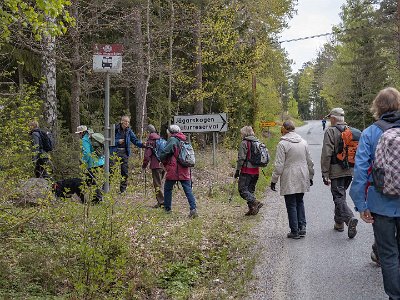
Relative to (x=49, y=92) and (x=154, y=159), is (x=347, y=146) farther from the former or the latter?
(x=49, y=92)

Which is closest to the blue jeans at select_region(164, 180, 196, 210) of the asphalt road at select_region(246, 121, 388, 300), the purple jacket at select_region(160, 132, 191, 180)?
the purple jacket at select_region(160, 132, 191, 180)

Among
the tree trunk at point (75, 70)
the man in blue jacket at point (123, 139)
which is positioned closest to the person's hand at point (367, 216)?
the man in blue jacket at point (123, 139)

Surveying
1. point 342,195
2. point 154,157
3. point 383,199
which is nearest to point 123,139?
point 154,157

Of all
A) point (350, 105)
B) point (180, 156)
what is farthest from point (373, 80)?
point (180, 156)

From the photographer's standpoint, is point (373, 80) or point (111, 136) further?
point (373, 80)

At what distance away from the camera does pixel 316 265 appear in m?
6.27

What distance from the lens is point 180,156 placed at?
360 inches

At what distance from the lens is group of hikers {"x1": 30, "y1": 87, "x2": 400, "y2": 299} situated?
4.35 metres

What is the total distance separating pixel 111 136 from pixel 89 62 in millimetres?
4682

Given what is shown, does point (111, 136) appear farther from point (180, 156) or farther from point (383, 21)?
point (383, 21)

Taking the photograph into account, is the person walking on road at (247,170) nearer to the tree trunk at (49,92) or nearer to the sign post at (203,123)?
the sign post at (203,123)

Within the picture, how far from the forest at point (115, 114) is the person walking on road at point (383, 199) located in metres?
1.77

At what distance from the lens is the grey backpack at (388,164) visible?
4.23 meters

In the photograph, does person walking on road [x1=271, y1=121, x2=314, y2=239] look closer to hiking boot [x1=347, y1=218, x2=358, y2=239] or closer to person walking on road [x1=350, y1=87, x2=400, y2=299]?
hiking boot [x1=347, y1=218, x2=358, y2=239]
